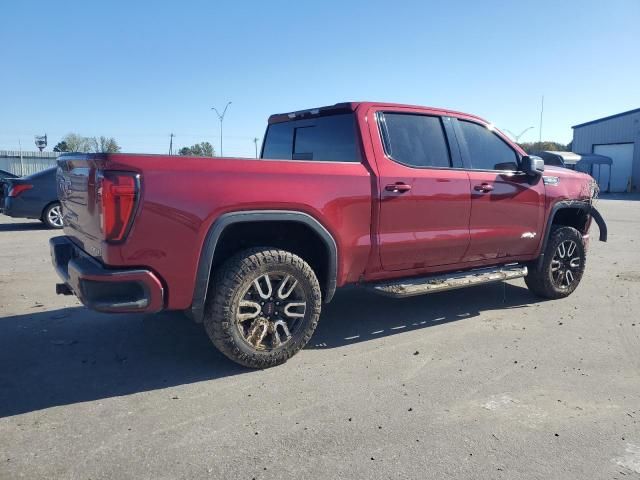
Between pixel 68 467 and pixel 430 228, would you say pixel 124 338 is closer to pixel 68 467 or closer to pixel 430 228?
pixel 68 467

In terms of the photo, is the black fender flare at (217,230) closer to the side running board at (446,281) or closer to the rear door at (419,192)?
the rear door at (419,192)

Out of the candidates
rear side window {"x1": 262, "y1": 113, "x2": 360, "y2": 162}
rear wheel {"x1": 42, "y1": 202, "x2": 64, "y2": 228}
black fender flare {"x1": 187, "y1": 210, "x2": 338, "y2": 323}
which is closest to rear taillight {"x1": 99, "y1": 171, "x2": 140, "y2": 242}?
black fender flare {"x1": 187, "y1": 210, "x2": 338, "y2": 323}

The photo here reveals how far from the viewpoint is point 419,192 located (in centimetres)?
439

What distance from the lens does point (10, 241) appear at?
32.7 ft

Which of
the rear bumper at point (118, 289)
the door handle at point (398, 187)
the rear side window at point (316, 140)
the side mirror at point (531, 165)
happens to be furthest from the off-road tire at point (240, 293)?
the side mirror at point (531, 165)

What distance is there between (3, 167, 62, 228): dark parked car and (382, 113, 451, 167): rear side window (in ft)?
32.0

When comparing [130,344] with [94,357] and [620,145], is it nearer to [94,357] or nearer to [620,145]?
[94,357]

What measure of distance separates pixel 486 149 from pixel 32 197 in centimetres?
1040

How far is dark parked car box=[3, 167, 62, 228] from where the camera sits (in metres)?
11.5

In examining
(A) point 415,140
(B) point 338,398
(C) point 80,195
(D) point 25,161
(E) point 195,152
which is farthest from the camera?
(D) point 25,161

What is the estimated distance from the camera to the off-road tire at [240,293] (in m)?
3.55

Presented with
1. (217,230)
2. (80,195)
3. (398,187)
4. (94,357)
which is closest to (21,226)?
(94,357)

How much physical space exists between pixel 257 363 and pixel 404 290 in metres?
1.39

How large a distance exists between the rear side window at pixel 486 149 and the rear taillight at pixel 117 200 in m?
3.23
